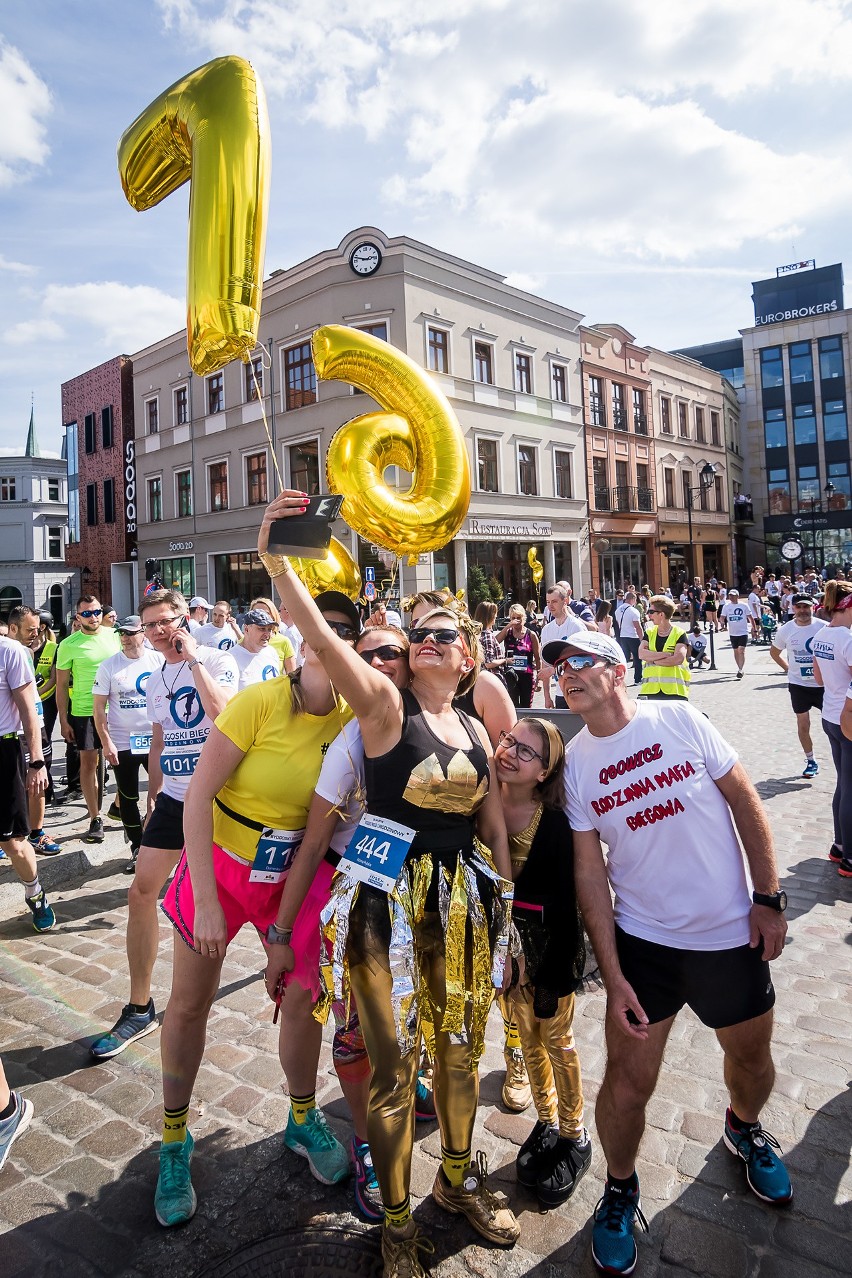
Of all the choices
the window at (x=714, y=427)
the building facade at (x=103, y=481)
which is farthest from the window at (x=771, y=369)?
the building facade at (x=103, y=481)

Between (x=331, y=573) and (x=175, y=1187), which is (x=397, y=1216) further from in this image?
(x=331, y=573)

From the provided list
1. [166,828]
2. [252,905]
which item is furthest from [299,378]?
[252,905]

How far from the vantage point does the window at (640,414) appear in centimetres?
3416

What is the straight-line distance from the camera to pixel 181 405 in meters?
29.5

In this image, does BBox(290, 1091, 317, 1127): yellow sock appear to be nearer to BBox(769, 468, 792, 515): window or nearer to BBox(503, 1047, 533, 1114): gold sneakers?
BBox(503, 1047, 533, 1114): gold sneakers

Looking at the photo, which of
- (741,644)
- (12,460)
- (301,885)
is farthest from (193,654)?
(12,460)

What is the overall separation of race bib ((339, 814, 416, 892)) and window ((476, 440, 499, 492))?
78.6 ft

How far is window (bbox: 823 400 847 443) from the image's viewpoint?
1876 inches

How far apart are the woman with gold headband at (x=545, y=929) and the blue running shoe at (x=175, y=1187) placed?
43.9 inches

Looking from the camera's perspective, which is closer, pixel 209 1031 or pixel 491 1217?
pixel 491 1217

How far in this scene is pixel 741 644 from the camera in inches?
622

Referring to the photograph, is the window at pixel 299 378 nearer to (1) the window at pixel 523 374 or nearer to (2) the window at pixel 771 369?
(1) the window at pixel 523 374

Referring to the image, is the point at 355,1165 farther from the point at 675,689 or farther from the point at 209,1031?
the point at 675,689

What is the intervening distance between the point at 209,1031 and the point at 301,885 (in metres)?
A: 1.65
